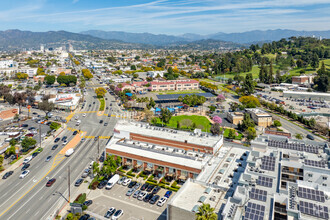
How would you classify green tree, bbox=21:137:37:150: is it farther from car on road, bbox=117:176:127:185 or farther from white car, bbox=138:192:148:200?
white car, bbox=138:192:148:200

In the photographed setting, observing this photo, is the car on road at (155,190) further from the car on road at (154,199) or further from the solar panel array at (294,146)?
the solar panel array at (294,146)

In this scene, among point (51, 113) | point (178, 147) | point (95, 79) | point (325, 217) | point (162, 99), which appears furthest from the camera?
point (95, 79)

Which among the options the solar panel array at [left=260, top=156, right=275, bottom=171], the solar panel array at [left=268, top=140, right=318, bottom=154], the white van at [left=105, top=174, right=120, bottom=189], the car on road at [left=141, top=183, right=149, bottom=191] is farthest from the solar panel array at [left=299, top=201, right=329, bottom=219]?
the white van at [left=105, top=174, right=120, bottom=189]

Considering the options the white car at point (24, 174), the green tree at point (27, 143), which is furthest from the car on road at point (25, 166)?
the green tree at point (27, 143)

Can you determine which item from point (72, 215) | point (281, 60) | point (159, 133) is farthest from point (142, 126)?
point (281, 60)

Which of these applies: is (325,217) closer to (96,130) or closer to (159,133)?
(159,133)

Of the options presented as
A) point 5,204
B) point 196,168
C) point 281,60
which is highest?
point 281,60

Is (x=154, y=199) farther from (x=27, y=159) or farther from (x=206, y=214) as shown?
(x=27, y=159)

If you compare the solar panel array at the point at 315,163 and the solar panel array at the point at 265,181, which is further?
the solar panel array at the point at 315,163
